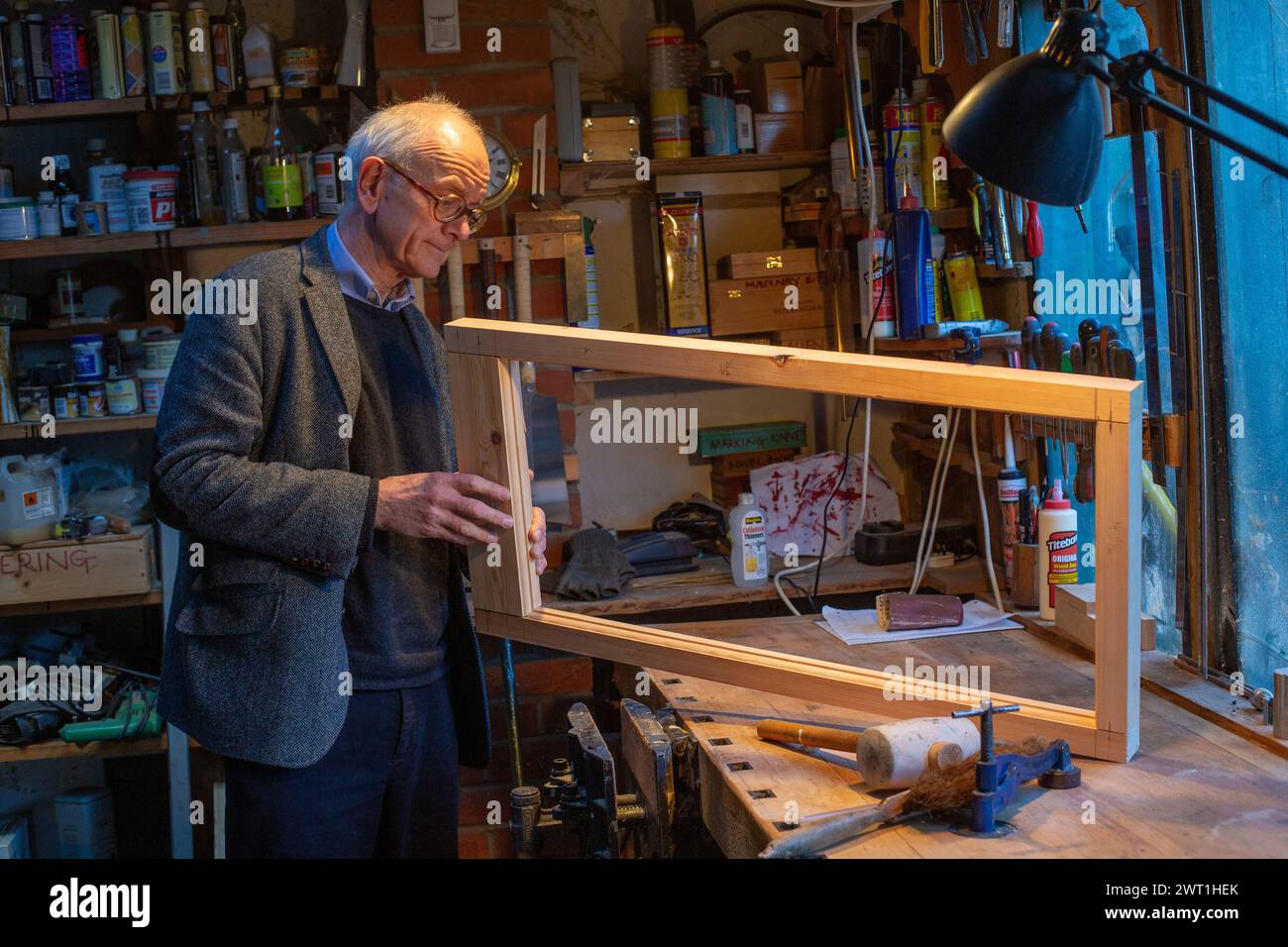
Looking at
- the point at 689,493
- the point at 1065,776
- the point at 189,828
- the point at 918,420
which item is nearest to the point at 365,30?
the point at 689,493

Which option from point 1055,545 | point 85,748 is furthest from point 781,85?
point 85,748

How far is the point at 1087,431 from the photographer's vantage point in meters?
1.94

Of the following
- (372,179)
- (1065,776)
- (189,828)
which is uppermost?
(372,179)

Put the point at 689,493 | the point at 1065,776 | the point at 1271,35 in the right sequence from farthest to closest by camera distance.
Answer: the point at 689,493 < the point at 1271,35 < the point at 1065,776

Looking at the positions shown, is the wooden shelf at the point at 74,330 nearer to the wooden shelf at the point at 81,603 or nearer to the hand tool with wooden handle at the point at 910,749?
the wooden shelf at the point at 81,603

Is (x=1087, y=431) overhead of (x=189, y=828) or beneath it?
overhead

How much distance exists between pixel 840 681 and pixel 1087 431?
0.62 m

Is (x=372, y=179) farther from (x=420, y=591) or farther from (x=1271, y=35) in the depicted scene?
(x=1271, y=35)

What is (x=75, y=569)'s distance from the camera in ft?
9.27

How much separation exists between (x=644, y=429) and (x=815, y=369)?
181cm

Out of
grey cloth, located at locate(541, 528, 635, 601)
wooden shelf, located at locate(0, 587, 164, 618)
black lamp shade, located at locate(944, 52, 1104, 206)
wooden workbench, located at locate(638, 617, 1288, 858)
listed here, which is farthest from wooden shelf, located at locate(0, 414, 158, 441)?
black lamp shade, located at locate(944, 52, 1104, 206)

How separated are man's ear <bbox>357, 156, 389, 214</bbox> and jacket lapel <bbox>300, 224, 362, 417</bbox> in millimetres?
107

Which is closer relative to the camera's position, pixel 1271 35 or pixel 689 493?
pixel 1271 35

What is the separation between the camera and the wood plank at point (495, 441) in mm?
1743
